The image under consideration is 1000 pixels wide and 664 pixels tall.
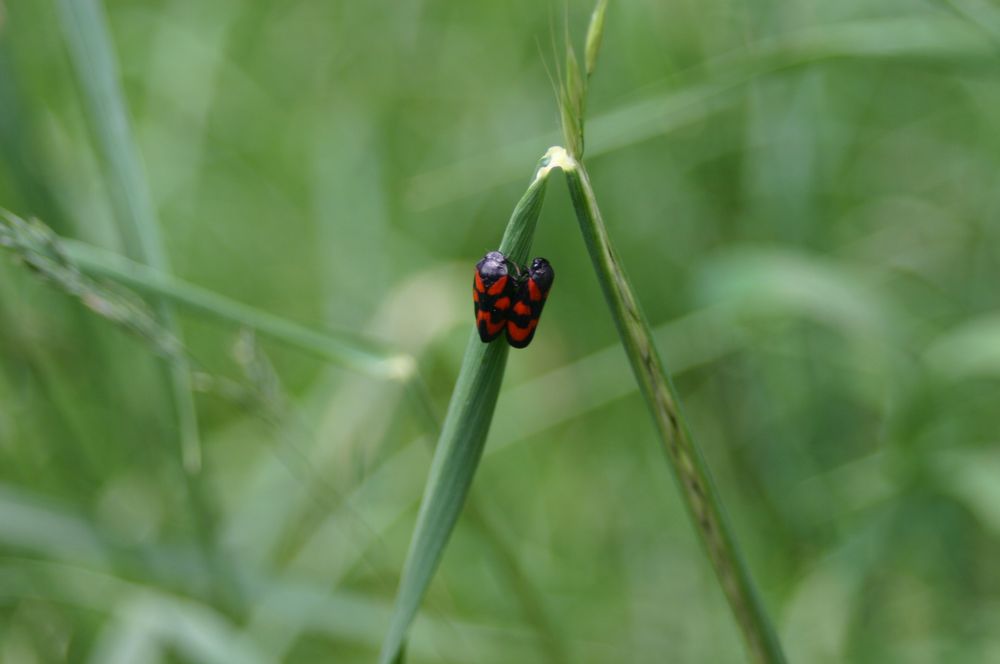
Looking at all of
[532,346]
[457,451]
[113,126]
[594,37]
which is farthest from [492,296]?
[532,346]

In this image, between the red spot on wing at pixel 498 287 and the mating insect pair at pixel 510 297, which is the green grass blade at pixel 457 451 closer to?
the mating insect pair at pixel 510 297

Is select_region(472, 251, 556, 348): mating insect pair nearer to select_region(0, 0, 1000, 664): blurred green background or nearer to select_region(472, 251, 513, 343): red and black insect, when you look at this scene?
select_region(472, 251, 513, 343): red and black insect

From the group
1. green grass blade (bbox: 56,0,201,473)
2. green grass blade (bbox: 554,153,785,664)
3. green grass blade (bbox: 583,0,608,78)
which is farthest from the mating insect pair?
green grass blade (bbox: 56,0,201,473)

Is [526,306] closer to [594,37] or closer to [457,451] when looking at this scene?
[457,451]

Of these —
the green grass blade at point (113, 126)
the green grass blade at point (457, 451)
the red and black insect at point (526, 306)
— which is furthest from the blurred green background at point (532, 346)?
the green grass blade at point (457, 451)

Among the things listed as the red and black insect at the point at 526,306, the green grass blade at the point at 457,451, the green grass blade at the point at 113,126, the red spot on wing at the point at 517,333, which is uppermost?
the green grass blade at the point at 113,126

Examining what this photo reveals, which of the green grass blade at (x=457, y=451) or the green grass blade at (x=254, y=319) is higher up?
the green grass blade at (x=254, y=319)
